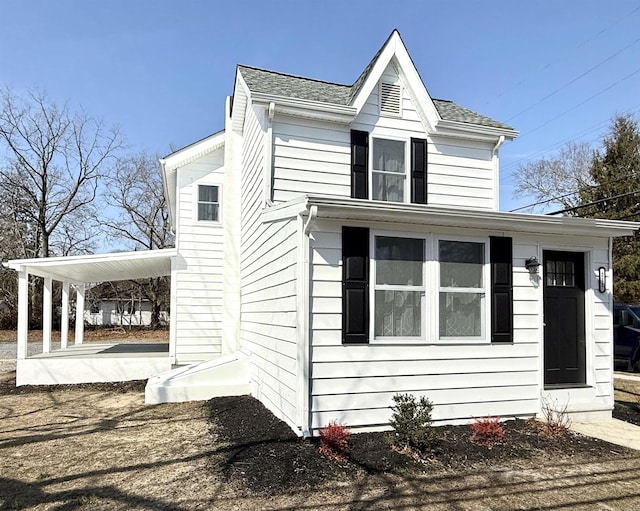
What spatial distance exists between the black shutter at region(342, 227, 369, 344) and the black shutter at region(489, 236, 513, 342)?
1.82m

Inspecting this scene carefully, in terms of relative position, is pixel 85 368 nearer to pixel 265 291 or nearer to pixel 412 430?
pixel 265 291

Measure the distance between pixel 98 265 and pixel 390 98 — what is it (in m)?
7.45

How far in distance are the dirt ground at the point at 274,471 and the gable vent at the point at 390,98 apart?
17.7 feet

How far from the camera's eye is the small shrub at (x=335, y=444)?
4.76m

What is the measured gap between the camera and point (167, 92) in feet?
58.4

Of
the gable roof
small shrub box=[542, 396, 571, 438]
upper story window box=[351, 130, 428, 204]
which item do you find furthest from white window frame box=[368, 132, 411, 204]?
small shrub box=[542, 396, 571, 438]

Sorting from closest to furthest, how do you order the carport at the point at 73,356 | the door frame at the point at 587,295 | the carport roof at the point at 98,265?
1. the door frame at the point at 587,295
2. the carport at the point at 73,356
3. the carport roof at the point at 98,265

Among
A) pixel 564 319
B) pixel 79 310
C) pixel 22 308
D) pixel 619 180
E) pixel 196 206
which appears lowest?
pixel 79 310

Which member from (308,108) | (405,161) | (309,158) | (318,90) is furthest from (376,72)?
(309,158)

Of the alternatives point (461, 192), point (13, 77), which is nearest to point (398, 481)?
point (461, 192)

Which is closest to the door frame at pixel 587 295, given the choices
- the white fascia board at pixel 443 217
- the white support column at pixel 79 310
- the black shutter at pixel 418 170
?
the white fascia board at pixel 443 217

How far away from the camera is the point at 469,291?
20.5 feet

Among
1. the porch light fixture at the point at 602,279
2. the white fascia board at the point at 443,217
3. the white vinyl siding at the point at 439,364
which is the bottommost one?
the white vinyl siding at the point at 439,364

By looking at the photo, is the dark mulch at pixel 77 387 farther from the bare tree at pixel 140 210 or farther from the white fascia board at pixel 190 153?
the bare tree at pixel 140 210
